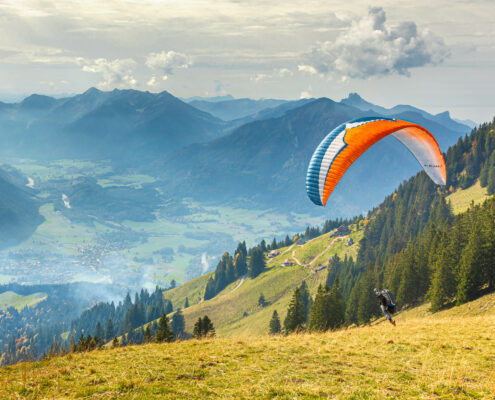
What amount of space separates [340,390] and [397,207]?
148m

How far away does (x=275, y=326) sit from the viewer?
78625 mm

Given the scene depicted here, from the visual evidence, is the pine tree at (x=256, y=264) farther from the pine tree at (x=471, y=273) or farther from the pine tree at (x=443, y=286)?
the pine tree at (x=471, y=273)

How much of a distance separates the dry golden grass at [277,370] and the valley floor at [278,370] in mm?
29

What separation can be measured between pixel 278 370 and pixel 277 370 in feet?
0.12

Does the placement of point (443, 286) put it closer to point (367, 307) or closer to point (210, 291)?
point (367, 307)

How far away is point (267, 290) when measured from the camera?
129 metres

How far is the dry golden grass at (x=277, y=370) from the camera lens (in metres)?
10.0

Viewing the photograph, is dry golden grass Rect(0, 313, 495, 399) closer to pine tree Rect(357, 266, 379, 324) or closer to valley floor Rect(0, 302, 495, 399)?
valley floor Rect(0, 302, 495, 399)

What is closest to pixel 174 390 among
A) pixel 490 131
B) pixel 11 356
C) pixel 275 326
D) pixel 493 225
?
pixel 11 356

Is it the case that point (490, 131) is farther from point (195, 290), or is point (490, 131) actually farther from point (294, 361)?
point (294, 361)

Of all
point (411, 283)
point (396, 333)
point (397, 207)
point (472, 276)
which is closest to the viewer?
point (396, 333)

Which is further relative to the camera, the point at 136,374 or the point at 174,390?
the point at 136,374

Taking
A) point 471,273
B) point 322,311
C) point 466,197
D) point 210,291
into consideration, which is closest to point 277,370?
point 322,311

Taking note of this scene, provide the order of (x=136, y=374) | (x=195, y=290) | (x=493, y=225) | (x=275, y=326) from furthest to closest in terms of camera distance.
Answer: (x=195, y=290), (x=275, y=326), (x=493, y=225), (x=136, y=374)
